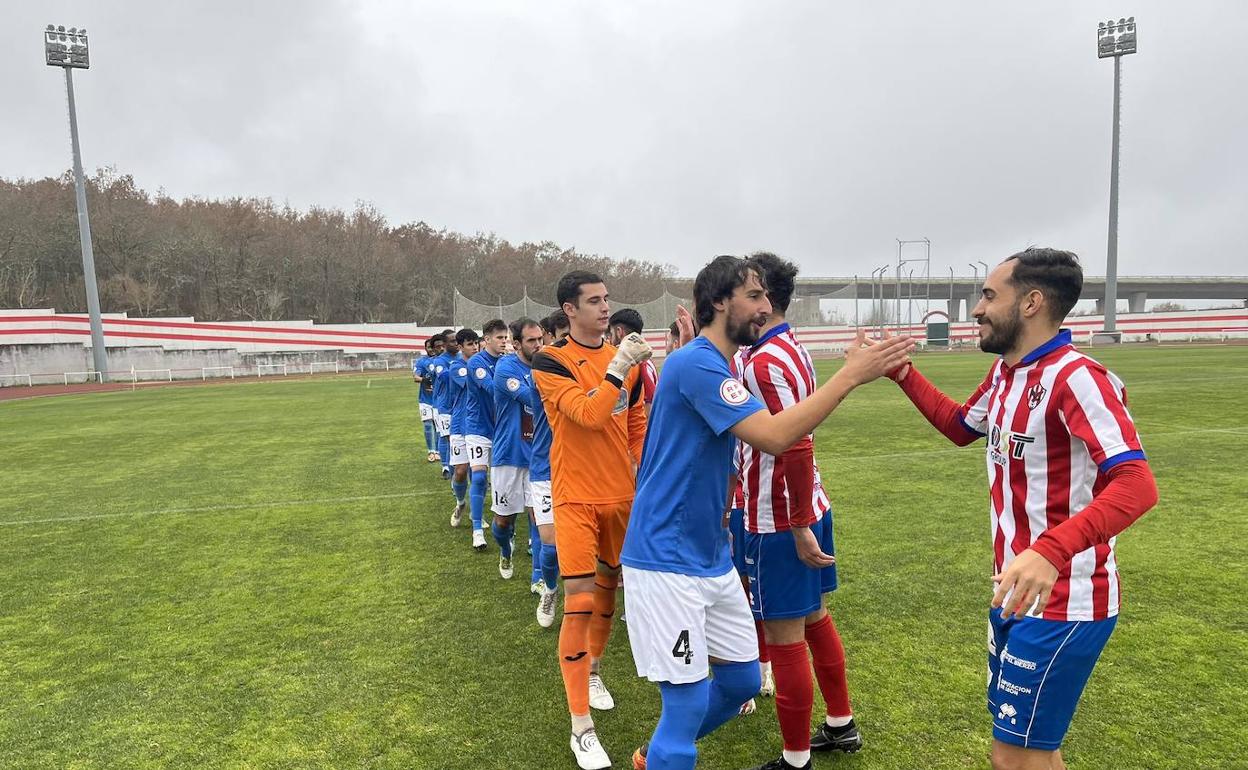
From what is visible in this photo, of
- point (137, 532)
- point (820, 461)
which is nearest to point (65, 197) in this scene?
point (137, 532)

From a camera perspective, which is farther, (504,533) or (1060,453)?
(504,533)

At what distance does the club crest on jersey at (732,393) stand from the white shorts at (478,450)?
16.5ft

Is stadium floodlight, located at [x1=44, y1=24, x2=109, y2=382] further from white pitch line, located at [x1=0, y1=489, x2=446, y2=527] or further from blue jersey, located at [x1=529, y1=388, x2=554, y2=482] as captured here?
blue jersey, located at [x1=529, y1=388, x2=554, y2=482]

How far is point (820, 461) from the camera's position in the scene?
10492mm

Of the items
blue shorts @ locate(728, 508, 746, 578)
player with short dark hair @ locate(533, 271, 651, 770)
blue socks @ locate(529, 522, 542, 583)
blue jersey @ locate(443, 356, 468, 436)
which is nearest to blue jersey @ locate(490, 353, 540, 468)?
blue socks @ locate(529, 522, 542, 583)

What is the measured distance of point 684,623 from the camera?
2.49 meters

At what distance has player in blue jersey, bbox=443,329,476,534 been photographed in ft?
24.0

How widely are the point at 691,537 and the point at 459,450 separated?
5.41 m

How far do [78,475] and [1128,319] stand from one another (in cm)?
7013

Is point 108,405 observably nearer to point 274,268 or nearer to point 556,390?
point 556,390

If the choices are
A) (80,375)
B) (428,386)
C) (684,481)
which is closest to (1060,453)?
(684,481)

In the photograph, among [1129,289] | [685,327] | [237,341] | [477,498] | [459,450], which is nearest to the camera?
[685,327]

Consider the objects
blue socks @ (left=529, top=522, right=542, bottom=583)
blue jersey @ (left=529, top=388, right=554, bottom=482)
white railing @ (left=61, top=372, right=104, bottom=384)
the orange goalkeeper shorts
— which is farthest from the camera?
white railing @ (left=61, top=372, right=104, bottom=384)

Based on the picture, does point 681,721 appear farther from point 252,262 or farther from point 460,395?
point 252,262
